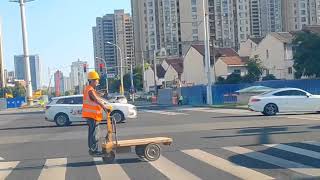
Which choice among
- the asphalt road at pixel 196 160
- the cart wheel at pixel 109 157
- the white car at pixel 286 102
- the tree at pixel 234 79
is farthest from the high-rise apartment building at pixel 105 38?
the cart wheel at pixel 109 157

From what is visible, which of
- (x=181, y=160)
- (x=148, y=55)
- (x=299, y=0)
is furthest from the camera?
(x=148, y=55)

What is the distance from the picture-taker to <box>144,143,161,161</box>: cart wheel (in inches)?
482

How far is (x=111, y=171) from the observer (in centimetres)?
1105

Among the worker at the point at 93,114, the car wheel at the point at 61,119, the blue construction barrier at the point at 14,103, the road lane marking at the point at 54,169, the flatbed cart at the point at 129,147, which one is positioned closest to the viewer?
the road lane marking at the point at 54,169

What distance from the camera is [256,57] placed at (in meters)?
73.5

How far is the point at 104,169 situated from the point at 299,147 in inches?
188

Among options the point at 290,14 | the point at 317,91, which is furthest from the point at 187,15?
the point at 317,91

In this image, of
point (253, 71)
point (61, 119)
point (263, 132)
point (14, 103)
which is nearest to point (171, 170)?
point (263, 132)

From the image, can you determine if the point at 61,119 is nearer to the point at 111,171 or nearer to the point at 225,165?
the point at 111,171

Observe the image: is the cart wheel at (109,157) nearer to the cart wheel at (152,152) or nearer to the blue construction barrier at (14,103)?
the cart wheel at (152,152)

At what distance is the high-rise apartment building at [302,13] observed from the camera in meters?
120

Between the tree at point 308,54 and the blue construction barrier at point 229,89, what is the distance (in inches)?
189

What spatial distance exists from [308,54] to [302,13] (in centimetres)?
7204

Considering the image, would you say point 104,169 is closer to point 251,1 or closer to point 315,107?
point 315,107
